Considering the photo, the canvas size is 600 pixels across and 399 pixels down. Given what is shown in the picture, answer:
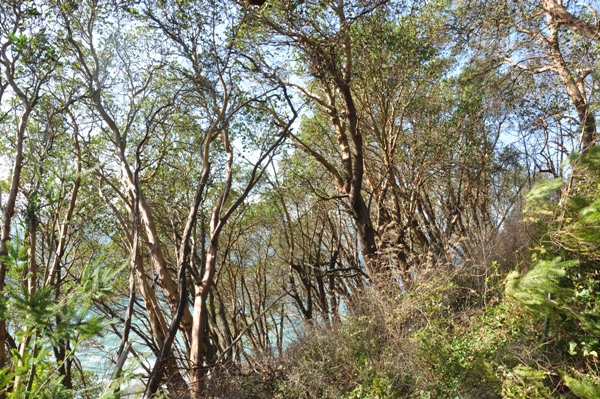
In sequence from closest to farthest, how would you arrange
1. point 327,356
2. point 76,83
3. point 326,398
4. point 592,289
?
1. point 592,289
2. point 326,398
3. point 327,356
4. point 76,83

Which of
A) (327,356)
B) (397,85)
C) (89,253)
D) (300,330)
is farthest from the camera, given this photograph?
(89,253)

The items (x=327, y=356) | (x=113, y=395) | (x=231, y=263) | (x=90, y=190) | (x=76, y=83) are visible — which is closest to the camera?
(x=113, y=395)

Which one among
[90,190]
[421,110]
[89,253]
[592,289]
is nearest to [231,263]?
[89,253]

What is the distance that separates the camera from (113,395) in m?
2.61

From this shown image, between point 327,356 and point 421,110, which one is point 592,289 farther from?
point 421,110

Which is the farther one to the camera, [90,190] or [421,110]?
[421,110]

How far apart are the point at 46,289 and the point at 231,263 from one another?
1271cm

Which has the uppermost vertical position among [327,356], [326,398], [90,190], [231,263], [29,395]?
[90,190]

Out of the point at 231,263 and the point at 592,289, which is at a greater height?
the point at 231,263

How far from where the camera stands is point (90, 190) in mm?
9852

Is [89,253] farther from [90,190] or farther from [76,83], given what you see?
[76,83]

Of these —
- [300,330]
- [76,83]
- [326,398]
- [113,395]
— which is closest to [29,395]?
[113,395]

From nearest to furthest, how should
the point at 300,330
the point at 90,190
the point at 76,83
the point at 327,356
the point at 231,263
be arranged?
1. the point at 327,356
2. the point at 300,330
3. the point at 76,83
4. the point at 90,190
5. the point at 231,263

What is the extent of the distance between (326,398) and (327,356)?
57cm
